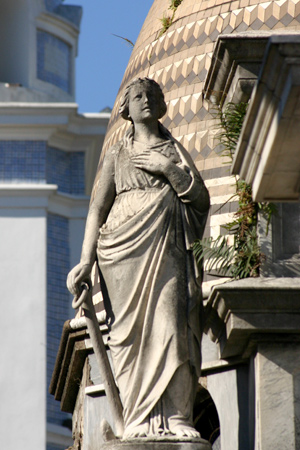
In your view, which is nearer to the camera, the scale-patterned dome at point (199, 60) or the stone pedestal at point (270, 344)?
the stone pedestal at point (270, 344)

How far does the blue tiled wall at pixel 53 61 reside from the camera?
119 feet

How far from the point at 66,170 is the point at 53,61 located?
3.15 metres

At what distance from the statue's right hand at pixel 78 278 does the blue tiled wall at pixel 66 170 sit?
71.2ft

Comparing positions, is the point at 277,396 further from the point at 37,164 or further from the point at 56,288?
the point at 37,164

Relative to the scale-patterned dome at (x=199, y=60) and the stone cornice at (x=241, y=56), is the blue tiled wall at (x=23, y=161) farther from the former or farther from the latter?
the stone cornice at (x=241, y=56)

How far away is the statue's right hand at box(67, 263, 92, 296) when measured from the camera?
41.3ft

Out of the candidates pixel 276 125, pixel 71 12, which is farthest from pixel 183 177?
pixel 71 12

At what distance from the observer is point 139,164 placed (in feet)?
42.1

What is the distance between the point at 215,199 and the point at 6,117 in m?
19.1

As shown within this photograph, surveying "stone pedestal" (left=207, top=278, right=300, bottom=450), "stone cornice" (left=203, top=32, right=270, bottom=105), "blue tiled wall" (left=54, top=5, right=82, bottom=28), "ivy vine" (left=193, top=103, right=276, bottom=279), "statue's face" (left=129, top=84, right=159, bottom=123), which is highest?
"blue tiled wall" (left=54, top=5, right=82, bottom=28)

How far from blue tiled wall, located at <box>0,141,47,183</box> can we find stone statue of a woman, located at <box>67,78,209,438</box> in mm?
20705

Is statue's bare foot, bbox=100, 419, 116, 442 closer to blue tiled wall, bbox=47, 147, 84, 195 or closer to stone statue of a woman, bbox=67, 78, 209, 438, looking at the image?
stone statue of a woman, bbox=67, 78, 209, 438

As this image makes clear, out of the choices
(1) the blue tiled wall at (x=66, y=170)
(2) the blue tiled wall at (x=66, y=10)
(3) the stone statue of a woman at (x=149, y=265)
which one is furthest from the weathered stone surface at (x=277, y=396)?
(2) the blue tiled wall at (x=66, y=10)

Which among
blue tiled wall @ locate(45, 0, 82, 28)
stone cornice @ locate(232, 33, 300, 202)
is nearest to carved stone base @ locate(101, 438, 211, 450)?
stone cornice @ locate(232, 33, 300, 202)
